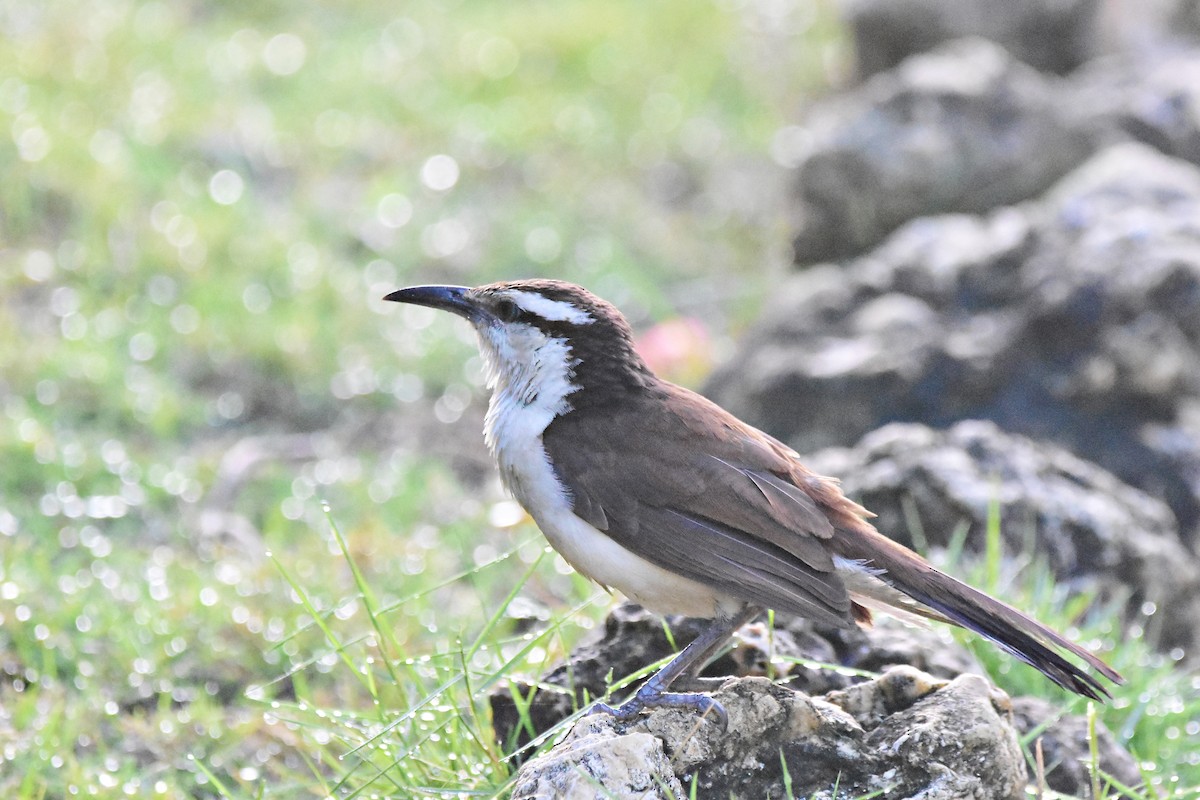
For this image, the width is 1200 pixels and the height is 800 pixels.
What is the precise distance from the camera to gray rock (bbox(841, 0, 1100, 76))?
1045cm

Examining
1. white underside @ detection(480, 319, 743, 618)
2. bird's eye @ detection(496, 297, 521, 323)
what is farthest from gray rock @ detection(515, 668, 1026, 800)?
bird's eye @ detection(496, 297, 521, 323)

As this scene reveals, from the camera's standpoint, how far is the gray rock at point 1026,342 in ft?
19.1

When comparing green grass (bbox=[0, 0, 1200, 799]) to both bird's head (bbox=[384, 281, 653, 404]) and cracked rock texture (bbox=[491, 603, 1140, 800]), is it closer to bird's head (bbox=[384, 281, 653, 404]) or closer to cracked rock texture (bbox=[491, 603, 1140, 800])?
cracked rock texture (bbox=[491, 603, 1140, 800])

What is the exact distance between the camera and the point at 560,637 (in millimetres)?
4266

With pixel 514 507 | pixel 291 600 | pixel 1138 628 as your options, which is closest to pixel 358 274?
pixel 514 507

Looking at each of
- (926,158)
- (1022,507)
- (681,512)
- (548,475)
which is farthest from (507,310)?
(926,158)

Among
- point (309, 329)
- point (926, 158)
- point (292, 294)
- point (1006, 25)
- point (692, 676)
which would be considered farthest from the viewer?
point (1006, 25)

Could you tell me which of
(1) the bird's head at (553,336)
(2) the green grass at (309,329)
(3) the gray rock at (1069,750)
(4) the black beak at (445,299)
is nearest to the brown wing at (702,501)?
(1) the bird's head at (553,336)

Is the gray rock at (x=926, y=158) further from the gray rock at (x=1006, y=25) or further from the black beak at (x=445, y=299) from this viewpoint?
the black beak at (x=445, y=299)

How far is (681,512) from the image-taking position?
3.92m

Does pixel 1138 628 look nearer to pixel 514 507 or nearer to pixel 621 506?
pixel 621 506

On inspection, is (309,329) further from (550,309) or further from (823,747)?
(823,747)

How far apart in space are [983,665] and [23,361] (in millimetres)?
4787

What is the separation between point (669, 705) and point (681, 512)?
581mm
